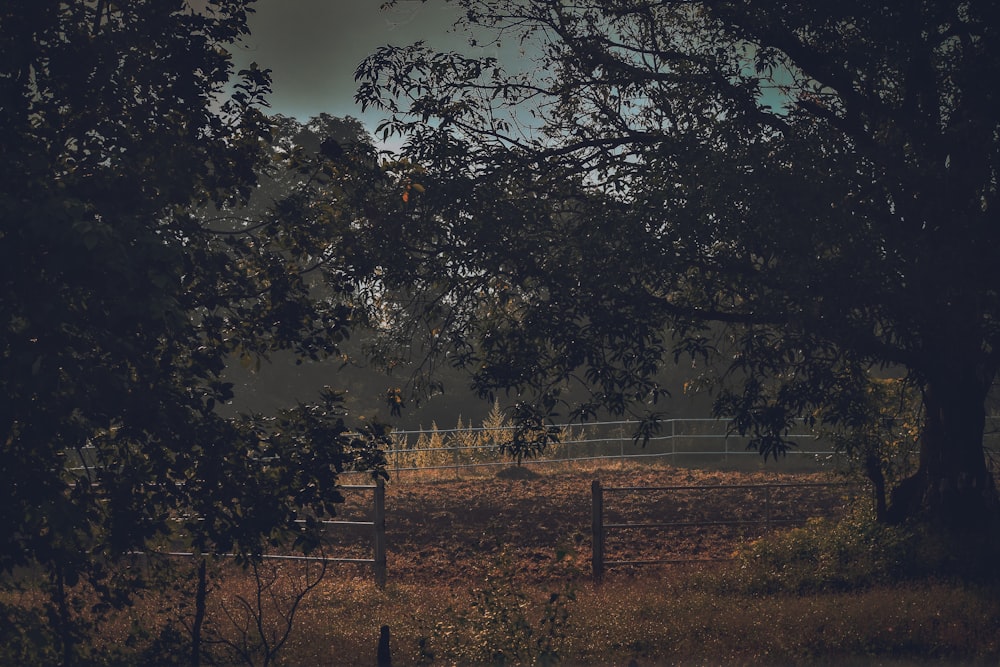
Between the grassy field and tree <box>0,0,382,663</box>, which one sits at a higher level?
tree <box>0,0,382,663</box>

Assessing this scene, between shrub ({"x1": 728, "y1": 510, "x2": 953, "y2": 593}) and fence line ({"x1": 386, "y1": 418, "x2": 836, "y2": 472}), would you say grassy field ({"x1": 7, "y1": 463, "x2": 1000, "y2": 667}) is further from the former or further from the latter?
fence line ({"x1": 386, "y1": 418, "x2": 836, "y2": 472})

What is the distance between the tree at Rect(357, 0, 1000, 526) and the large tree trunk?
0.09 feet

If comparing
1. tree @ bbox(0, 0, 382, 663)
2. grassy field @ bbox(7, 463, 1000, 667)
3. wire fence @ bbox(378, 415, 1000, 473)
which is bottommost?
grassy field @ bbox(7, 463, 1000, 667)

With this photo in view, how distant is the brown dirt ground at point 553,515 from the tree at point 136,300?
18.0ft

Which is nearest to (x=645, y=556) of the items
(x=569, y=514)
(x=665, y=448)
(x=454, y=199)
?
(x=569, y=514)

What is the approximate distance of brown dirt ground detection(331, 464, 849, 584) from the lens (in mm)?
14305

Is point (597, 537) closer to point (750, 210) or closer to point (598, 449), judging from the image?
point (750, 210)

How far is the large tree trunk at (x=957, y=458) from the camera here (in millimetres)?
11469

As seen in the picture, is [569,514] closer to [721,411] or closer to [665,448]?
[721,411]

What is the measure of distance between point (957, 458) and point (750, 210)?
16.8 feet

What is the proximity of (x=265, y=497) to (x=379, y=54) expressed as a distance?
5.43 m

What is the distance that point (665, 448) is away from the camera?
104ft

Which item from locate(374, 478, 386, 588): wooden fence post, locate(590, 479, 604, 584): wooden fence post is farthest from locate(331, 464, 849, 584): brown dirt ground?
locate(374, 478, 386, 588): wooden fence post

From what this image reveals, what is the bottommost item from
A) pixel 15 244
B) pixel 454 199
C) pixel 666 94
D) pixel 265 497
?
pixel 265 497
